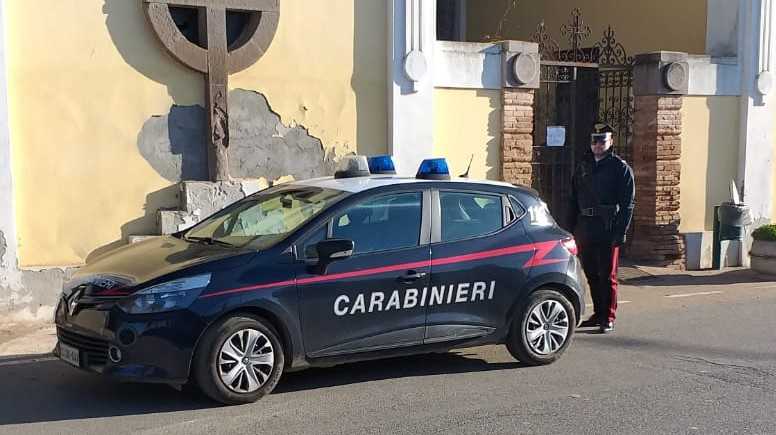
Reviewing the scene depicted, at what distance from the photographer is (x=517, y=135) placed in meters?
11.0

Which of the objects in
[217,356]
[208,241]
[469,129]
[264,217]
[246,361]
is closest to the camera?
[217,356]

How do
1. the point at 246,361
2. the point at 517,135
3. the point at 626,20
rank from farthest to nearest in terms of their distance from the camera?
the point at 626,20 → the point at 517,135 → the point at 246,361

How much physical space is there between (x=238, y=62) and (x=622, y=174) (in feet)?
13.5

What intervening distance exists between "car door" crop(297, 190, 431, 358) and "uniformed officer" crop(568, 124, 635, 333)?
240 cm

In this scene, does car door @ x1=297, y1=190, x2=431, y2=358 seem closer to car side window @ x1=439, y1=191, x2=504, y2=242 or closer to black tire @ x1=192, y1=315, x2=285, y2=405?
car side window @ x1=439, y1=191, x2=504, y2=242

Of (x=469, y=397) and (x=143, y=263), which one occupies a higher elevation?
(x=143, y=263)

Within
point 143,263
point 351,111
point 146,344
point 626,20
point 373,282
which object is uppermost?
point 626,20

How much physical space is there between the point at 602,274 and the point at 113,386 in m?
4.43

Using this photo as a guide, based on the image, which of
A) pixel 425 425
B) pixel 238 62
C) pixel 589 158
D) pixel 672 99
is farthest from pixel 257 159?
pixel 672 99

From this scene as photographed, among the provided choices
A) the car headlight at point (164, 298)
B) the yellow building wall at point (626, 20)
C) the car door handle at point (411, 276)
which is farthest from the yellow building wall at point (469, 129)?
the car headlight at point (164, 298)

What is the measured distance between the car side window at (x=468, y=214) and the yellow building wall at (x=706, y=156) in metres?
6.63

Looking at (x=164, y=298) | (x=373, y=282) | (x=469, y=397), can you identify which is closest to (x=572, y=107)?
(x=373, y=282)

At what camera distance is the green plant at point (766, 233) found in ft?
38.2

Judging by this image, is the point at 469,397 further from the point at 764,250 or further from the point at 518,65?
the point at 764,250
